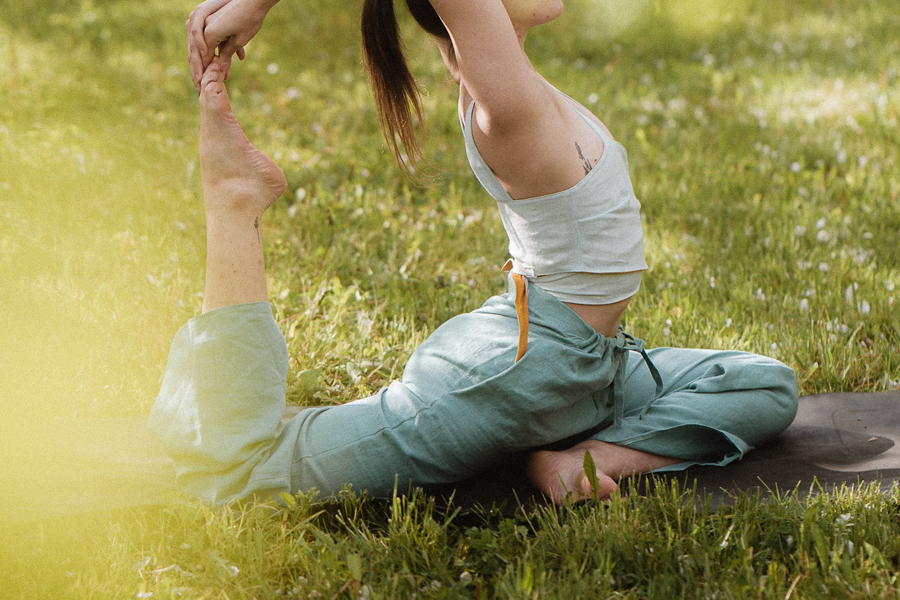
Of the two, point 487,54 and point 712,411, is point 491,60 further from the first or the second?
point 712,411

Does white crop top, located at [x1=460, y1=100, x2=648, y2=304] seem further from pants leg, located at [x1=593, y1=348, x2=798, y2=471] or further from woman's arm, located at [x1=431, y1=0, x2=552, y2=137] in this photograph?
pants leg, located at [x1=593, y1=348, x2=798, y2=471]

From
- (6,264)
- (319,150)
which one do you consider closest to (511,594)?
(6,264)

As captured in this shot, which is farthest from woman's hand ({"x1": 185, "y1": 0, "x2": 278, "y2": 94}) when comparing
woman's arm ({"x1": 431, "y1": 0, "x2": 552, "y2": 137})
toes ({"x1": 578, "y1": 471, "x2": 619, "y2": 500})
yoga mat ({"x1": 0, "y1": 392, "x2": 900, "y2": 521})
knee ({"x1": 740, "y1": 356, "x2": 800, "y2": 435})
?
knee ({"x1": 740, "y1": 356, "x2": 800, "y2": 435})

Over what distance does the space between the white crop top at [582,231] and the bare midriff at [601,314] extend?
0.02m

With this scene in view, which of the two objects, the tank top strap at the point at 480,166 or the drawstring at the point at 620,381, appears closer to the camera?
the tank top strap at the point at 480,166

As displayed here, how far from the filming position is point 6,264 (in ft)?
12.8

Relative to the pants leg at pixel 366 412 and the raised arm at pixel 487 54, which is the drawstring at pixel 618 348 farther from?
the raised arm at pixel 487 54

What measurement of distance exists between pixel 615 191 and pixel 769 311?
5.04 feet

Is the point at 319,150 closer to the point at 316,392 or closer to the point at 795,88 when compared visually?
the point at 316,392

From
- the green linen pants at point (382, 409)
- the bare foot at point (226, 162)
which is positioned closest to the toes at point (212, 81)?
the bare foot at point (226, 162)

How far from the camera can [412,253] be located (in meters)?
4.26

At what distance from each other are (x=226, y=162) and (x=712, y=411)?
66.1 inches

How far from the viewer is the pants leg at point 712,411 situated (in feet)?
8.70

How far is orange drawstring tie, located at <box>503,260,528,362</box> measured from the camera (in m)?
2.42
